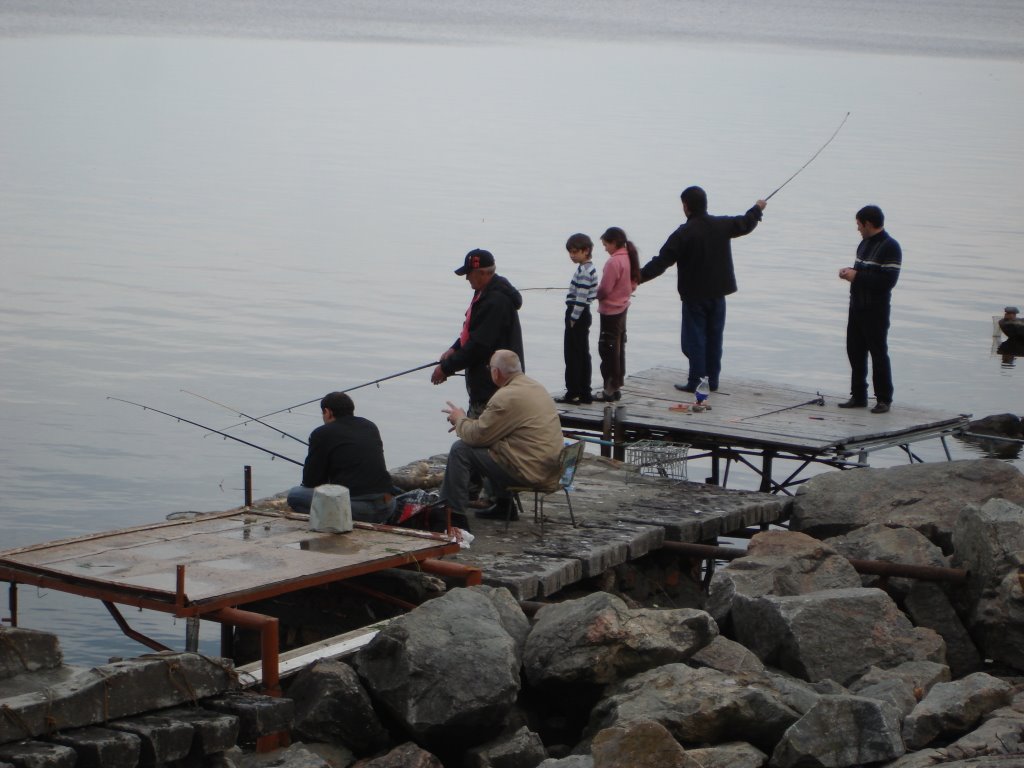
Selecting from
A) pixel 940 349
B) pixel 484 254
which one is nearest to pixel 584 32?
pixel 940 349

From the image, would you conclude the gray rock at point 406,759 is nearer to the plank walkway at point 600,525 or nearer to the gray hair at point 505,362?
the plank walkway at point 600,525

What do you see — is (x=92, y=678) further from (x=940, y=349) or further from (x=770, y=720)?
(x=940, y=349)

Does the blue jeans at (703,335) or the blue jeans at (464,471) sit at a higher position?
the blue jeans at (703,335)

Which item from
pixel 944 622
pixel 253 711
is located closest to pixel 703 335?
pixel 944 622

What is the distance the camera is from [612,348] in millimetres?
13953

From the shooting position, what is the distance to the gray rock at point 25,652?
23.4 feet

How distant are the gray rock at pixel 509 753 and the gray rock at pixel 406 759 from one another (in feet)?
0.77

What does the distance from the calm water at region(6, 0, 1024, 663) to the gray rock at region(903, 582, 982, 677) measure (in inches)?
237

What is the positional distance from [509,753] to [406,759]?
56 centimetres

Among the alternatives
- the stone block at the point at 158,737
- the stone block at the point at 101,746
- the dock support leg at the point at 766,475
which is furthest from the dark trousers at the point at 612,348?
the stone block at the point at 101,746

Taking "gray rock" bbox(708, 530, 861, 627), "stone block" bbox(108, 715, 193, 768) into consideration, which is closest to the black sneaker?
"gray rock" bbox(708, 530, 861, 627)

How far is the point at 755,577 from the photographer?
35.6ft

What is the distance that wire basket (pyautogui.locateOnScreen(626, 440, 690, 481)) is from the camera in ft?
43.7

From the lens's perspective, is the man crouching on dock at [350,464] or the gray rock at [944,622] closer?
the man crouching on dock at [350,464]
